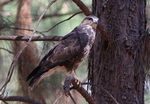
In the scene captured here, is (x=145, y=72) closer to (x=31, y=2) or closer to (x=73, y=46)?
(x=73, y=46)

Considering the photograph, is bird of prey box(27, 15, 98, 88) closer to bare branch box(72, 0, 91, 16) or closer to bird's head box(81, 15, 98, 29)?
bird's head box(81, 15, 98, 29)

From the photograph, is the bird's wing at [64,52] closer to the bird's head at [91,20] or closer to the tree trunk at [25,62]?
the bird's head at [91,20]

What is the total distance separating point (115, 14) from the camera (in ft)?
12.0

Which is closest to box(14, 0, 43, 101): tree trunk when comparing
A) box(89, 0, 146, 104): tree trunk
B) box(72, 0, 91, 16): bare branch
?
box(89, 0, 146, 104): tree trunk

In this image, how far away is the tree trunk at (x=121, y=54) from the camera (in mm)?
3596

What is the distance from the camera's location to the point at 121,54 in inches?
141

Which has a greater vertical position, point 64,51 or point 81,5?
point 81,5

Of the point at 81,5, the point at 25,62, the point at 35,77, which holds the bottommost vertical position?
the point at 25,62

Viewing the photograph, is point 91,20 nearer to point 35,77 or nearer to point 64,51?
point 64,51

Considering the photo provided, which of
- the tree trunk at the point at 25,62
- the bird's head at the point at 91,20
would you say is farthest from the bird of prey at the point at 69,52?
the tree trunk at the point at 25,62

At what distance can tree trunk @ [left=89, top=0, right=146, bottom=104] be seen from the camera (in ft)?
11.8

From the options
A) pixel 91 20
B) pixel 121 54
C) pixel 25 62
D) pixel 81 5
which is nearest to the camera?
pixel 81 5

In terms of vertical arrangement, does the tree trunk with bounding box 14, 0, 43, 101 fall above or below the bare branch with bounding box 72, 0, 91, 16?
below

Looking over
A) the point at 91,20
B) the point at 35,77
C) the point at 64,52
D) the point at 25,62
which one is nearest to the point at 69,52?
the point at 64,52
